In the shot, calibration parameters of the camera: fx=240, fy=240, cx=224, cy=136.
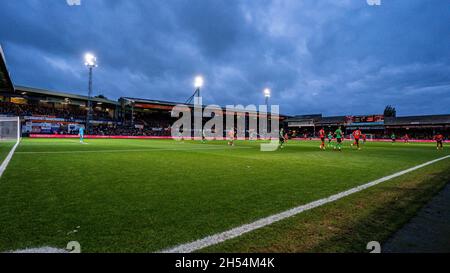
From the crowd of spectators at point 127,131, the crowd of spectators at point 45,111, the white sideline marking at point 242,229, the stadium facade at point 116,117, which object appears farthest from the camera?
the crowd of spectators at point 127,131

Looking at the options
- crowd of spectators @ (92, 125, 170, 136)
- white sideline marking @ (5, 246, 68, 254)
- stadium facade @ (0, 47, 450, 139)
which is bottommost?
white sideline marking @ (5, 246, 68, 254)

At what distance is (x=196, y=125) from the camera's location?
7112cm

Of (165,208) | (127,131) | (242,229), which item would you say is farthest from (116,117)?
(242,229)

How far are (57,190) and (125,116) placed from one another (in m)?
74.5

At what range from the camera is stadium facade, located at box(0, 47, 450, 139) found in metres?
51.7

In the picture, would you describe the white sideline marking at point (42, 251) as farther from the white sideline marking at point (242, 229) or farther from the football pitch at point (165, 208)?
the white sideline marking at point (242, 229)

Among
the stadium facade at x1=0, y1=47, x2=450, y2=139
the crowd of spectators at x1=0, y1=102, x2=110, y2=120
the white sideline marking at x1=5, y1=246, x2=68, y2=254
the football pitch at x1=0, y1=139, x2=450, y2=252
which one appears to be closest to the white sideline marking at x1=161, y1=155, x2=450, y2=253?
the football pitch at x1=0, y1=139, x2=450, y2=252

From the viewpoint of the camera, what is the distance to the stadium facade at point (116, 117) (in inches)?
2036

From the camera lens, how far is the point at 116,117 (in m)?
73.5

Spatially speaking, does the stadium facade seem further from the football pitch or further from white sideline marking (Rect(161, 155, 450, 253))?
white sideline marking (Rect(161, 155, 450, 253))

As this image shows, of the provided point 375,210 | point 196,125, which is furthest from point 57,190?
point 196,125

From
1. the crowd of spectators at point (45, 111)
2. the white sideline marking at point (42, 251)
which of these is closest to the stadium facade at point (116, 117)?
the crowd of spectators at point (45, 111)
